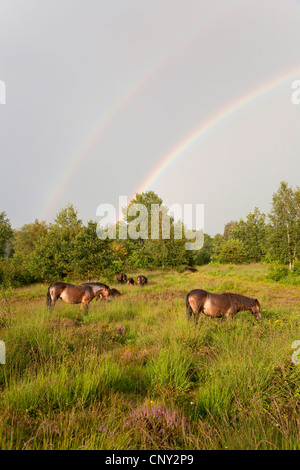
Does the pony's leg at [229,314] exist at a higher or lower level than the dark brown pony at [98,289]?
lower

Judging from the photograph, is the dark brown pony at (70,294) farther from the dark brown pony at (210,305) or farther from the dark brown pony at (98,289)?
the dark brown pony at (210,305)

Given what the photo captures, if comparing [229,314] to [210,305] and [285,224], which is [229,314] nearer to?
[210,305]

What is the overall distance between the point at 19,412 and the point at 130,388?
1791 mm

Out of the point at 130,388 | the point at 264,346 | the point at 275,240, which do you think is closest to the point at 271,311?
the point at 264,346

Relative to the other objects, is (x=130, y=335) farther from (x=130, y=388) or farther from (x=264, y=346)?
(x=264, y=346)

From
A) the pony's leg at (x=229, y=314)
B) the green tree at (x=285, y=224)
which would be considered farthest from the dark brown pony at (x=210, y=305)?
the green tree at (x=285, y=224)

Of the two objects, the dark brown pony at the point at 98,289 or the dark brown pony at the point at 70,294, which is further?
the dark brown pony at the point at 98,289

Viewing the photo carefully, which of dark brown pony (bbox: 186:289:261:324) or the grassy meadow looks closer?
the grassy meadow

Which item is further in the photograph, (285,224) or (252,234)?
(252,234)

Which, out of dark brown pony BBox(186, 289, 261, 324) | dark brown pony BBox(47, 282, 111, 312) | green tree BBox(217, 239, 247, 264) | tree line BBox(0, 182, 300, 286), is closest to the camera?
dark brown pony BBox(186, 289, 261, 324)

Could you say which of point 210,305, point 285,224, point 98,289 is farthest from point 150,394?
point 285,224

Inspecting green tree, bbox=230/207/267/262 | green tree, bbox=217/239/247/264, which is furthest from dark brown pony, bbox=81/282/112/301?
green tree, bbox=230/207/267/262

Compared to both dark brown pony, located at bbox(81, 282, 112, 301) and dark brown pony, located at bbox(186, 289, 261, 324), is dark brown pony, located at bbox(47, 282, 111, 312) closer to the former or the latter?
dark brown pony, located at bbox(81, 282, 112, 301)

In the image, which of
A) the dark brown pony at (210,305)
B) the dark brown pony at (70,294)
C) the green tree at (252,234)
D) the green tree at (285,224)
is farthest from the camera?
the green tree at (252,234)
